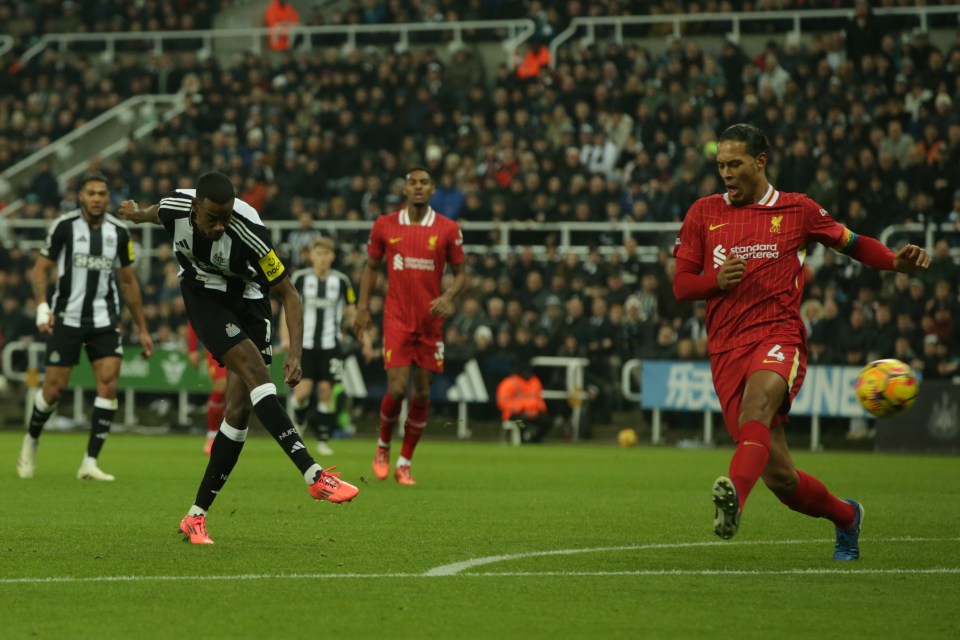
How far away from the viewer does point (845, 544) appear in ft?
27.2

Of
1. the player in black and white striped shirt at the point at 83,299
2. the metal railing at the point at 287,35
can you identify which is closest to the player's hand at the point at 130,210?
the player in black and white striped shirt at the point at 83,299

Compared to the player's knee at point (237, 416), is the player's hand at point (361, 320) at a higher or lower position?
higher

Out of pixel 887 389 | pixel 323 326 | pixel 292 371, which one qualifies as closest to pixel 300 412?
pixel 323 326

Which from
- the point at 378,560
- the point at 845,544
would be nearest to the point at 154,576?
the point at 378,560

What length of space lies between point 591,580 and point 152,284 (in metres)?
22.6

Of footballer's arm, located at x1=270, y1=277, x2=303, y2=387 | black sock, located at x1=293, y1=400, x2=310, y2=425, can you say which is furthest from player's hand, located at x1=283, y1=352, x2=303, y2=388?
black sock, located at x1=293, y1=400, x2=310, y2=425

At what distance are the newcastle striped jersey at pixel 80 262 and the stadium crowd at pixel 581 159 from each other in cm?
637

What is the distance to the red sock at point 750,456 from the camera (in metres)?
7.33

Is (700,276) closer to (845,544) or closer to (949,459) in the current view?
(845,544)

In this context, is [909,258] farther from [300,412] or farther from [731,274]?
[300,412]

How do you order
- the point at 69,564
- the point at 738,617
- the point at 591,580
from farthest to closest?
1. the point at 69,564
2. the point at 591,580
3. the point at 738,617

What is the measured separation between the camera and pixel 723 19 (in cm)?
2856

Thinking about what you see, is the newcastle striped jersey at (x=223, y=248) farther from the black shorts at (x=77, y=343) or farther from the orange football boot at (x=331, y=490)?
the black shorts at (x=77, y=343)

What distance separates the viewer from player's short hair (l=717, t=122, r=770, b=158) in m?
7.93
